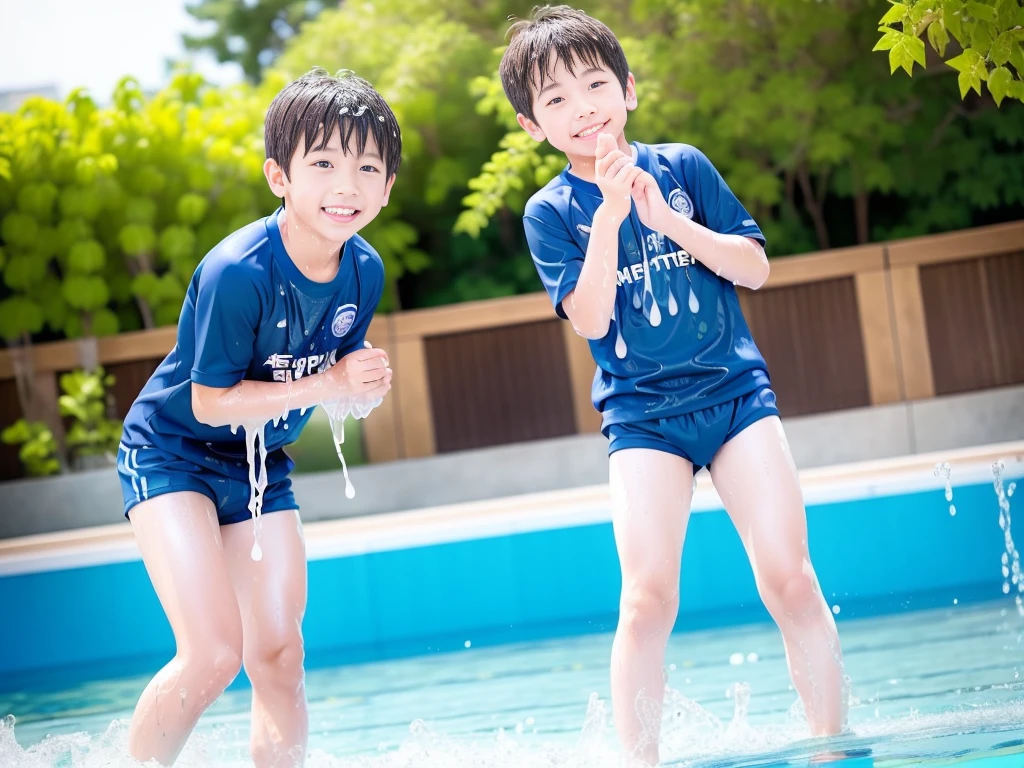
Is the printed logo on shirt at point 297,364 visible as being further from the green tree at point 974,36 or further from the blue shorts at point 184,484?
the green tree at point 974,36

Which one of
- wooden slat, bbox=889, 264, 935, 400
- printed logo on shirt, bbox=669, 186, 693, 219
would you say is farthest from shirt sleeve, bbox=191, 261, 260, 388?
wooden slat, bbox=889, 264, 935, 400

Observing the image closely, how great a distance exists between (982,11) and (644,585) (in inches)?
59.7

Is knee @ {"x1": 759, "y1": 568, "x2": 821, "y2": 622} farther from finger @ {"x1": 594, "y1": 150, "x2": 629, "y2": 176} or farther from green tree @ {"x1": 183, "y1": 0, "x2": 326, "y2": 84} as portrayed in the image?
green tree @ {"x1": 183, "y1": 0, "x2": 326, "y2": 84}

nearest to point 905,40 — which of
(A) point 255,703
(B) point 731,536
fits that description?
(A) point 255,703

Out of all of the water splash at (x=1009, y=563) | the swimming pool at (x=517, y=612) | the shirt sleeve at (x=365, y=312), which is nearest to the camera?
the shirt sleeve at (x=365, y=312)

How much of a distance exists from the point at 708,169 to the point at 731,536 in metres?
2.78

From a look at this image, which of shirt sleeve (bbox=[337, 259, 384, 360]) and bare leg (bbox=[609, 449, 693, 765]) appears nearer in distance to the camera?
bare leg (bbox=[609, 449, 693, 765])

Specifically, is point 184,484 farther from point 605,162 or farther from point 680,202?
point 680,202

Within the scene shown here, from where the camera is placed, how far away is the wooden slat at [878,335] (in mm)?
9250

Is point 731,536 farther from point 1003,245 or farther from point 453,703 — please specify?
point 1003,245

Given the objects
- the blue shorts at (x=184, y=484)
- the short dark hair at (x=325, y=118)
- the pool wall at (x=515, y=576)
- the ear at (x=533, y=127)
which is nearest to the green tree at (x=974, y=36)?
the ear at (x=533, y=127)

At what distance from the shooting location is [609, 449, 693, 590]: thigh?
2650mm

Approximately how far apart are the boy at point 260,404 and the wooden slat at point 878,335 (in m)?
7.16

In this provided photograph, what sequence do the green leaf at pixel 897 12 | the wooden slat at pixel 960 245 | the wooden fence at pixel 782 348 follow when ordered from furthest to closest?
the wooden fence at pixel 782 348 → the wooden slat at pixel 960 245 → the green leaf at pixel 897 12
